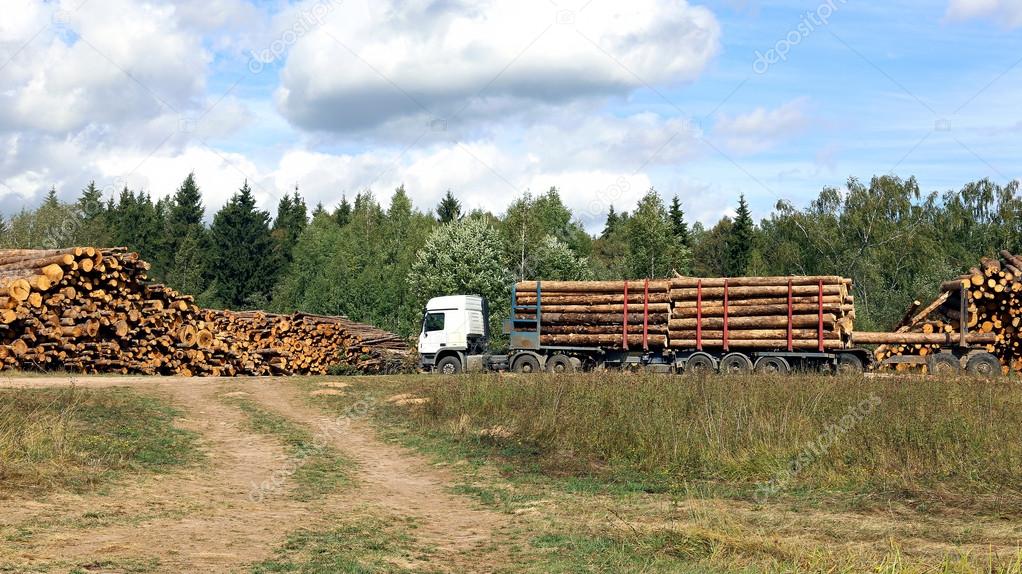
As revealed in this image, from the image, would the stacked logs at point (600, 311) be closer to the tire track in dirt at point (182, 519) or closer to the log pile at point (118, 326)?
the log pile at point (118, 326)

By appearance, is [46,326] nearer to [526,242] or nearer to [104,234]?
[526,242]

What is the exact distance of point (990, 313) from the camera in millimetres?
26000

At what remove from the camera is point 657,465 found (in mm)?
11227

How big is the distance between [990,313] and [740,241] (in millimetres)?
42246

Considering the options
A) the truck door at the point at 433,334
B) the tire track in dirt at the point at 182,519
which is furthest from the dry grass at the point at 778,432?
the truck door at the point at 433,334

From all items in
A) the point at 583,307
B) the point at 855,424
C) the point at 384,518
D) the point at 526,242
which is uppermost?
the point at 526,242

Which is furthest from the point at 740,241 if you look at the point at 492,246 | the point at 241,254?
the point at 241,254

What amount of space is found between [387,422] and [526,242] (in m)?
41.6

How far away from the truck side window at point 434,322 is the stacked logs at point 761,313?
25.2 feet

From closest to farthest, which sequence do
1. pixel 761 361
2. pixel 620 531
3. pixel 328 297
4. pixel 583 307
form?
pixel 620 531
pixel 761 361
pixel 583 307
pixel 328 297

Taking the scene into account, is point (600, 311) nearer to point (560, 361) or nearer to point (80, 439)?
point (560, 361)

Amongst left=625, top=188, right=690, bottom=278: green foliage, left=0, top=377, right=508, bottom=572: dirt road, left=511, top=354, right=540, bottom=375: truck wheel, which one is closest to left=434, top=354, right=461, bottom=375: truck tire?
left=511, top=354, right=540, bottom=375: truck wheel

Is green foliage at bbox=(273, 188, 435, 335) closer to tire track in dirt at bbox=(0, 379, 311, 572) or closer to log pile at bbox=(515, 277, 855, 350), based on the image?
log pile at bbox=(515, 277, 855, 350)

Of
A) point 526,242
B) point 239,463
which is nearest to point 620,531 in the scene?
point 239,463
